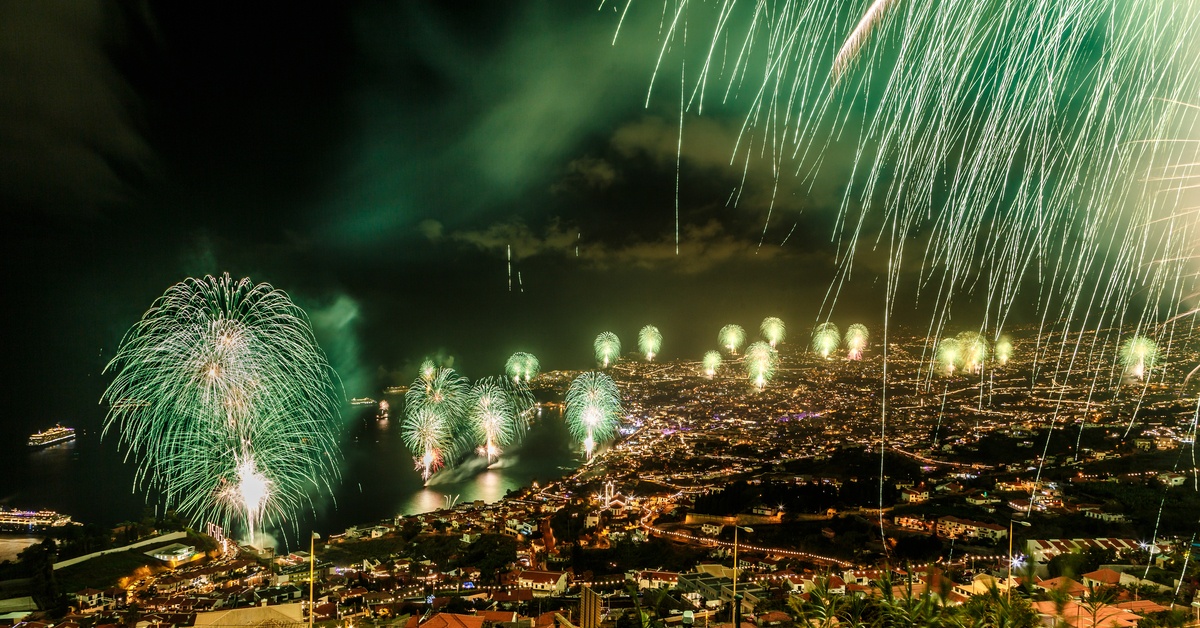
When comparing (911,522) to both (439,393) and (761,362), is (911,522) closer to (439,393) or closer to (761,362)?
(439,393)

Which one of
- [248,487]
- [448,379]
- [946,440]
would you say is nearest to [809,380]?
[946,440]

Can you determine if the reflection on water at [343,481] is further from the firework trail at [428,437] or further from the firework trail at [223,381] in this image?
the firework trail at [223,381]

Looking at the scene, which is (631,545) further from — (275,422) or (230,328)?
(230,328)

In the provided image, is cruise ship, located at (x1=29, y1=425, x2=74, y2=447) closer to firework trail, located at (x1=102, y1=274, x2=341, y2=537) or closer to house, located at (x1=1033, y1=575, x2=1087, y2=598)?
firework trail, located at (x1=102, y1=274, x2=341, y2=537)

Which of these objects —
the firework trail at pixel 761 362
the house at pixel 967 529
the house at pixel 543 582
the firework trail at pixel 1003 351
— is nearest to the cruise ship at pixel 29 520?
the house at pixel 543 582

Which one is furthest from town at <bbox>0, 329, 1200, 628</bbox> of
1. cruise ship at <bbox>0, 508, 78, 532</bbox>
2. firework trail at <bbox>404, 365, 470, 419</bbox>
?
firework trail at <bbox>404, 365, 470, 419</bbox>

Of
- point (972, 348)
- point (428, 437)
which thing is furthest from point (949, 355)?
point (428, 437)
